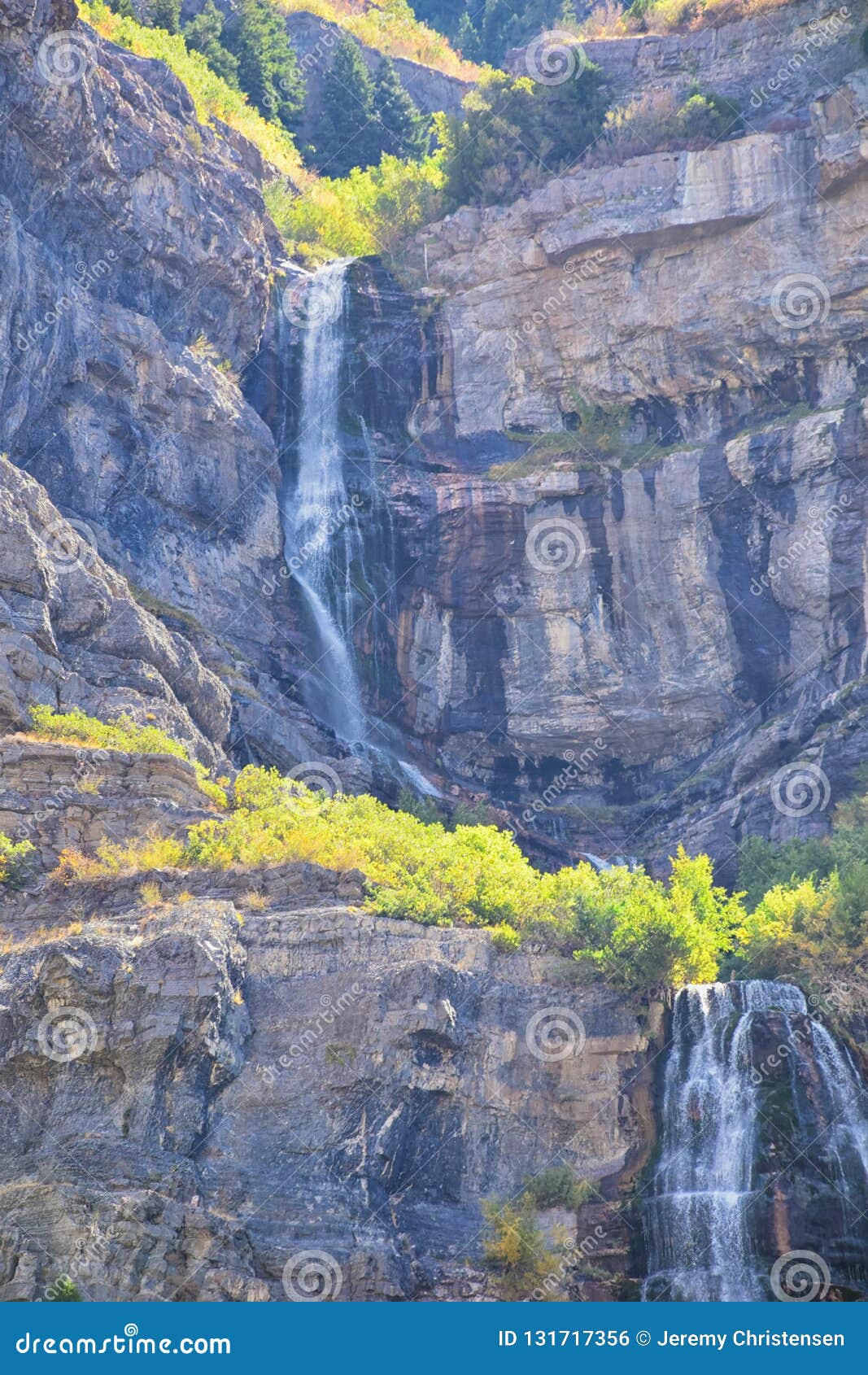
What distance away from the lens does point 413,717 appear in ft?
162

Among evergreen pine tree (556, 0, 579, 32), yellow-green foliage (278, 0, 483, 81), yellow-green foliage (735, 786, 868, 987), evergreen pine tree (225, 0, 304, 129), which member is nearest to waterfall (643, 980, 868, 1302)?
yellow-green foliage (735, 786, 868, 987)

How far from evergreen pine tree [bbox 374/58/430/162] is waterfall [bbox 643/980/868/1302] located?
52.9m

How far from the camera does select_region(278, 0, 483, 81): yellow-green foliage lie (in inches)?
3130

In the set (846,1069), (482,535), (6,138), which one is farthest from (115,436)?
(846,1069)

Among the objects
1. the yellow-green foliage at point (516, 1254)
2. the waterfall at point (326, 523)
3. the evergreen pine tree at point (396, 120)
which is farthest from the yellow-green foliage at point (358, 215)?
the yellow-green foliage at point (516, 1254)

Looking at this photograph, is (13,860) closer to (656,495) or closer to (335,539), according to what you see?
(335,539)

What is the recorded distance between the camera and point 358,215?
61.3m

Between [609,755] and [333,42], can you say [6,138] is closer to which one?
[609,755]

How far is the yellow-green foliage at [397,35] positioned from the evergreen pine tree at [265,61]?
8615mm

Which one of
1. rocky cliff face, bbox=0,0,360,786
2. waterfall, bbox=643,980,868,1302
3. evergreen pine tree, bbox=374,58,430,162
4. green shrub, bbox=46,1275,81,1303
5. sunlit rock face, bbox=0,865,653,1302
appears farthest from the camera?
evergreen pine tree, bbox=374,58,430,162

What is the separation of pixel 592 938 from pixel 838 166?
98.8 ft

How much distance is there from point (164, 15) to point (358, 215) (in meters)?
12.7

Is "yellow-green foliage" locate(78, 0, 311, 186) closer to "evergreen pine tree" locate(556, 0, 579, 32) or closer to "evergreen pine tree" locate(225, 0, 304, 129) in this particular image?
"evergreen pine tree" locate(225, 0, 304, 129)

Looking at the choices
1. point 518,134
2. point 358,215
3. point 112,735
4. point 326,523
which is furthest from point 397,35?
point 112,735
